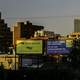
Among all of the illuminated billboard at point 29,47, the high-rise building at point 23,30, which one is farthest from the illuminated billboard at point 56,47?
the high-rise building at point 23,30

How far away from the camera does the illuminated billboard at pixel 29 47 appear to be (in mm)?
40844

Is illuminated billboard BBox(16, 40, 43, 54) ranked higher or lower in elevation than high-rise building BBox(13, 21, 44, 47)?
lower

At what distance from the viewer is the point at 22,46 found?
135 ft

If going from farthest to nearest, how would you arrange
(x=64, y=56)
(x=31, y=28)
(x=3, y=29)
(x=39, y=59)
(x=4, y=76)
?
(x=3, y=29) → (x=31, y=28) → (x=64, y=56) → (x=39, y=59) → (x=4, y=76)

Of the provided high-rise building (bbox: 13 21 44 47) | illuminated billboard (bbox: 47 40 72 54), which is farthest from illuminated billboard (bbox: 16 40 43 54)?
high-rise building (bbox: 13 21 44 47)

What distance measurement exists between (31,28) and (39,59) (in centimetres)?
8310

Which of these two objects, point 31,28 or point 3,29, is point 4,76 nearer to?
point 31,28

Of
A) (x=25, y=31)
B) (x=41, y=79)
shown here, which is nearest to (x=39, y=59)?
(x=41, y=79)

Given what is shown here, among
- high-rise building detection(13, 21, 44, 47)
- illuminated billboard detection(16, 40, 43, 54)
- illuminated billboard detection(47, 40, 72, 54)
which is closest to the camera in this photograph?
illuminated billboard detection(16, 40, 43, 54)

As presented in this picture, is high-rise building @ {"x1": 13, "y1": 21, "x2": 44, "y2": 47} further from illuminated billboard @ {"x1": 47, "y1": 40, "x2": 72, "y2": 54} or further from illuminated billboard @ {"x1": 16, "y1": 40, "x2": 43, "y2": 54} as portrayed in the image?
illuminated billboard @ {"x1": 16, "y1": 40, "x2": 43, "y2": 54}

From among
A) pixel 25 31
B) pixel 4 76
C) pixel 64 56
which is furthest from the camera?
pixel 25 31

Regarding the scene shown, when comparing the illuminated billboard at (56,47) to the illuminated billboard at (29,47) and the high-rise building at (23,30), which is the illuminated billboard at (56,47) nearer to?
the illuminated billboard at (29,47)

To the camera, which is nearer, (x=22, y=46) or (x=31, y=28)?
(x=22, y=46)

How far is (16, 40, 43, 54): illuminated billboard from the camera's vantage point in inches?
1608
